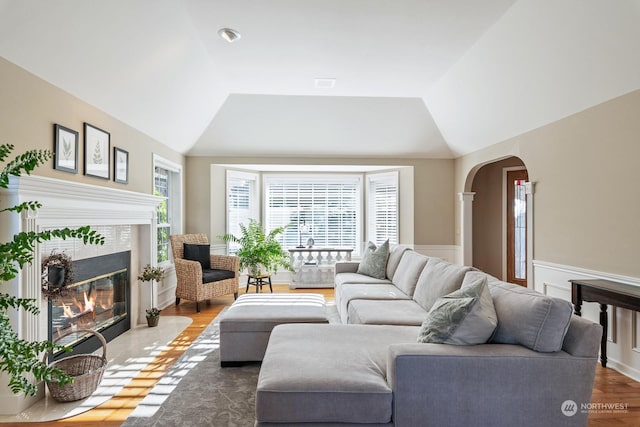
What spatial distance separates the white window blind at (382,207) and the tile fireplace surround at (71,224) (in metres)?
3.84

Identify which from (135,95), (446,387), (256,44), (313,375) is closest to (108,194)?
(135,95)

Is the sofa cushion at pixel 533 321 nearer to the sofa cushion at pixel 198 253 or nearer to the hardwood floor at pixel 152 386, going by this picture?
the hardwood floor at pixel 152 386

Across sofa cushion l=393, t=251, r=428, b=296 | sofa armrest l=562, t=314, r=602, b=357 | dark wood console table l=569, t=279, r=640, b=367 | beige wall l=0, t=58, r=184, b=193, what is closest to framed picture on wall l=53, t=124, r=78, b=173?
beige wall l=0, t=58, r=184, b=193

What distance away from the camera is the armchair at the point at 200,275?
4664 millimetres

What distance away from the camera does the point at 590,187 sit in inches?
127

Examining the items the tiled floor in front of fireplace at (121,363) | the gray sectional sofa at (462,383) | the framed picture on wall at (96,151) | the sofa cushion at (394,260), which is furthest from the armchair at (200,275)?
the gray sectional sofa at (462,383)

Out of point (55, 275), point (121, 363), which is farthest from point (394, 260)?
point (55, 275)

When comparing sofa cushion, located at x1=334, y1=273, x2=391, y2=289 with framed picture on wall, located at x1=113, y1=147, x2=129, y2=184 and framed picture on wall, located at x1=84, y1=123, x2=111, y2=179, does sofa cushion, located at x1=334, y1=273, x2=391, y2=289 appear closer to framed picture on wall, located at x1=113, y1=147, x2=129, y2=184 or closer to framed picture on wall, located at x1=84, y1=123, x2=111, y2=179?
framed picture on wall, located at x1=113, y1=147, x2=129, y2=184

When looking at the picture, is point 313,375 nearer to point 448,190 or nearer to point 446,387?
point 446,387

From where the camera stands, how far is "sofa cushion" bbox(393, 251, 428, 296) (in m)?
3.55

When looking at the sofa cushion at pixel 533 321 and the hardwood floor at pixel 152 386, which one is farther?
the hardwood floor at pixel 152 386

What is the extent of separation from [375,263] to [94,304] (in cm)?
308

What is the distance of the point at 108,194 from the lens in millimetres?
3254

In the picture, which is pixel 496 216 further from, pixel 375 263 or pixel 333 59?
pixel 333 59
